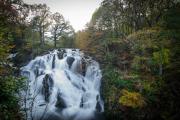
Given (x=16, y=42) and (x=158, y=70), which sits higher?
(x=16, y=42)

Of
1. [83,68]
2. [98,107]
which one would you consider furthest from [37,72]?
[98,107]

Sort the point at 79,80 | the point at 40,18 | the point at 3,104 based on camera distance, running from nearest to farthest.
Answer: the point at 3,104 < the point at 79,80 < the point at 40,18

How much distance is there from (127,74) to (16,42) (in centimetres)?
2195

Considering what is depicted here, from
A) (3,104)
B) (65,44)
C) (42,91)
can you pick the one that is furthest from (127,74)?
(65,44)

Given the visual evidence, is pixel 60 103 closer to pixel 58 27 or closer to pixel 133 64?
pixel 133 64

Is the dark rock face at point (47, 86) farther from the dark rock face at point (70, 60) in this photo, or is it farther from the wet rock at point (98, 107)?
the wet rock at point (98, 107)

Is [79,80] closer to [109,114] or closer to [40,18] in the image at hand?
[109,114]

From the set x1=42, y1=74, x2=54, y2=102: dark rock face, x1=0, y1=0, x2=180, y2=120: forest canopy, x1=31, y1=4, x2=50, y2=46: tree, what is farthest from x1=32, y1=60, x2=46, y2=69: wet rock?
x1=31, y1=4, x2=50, y2=46: tree

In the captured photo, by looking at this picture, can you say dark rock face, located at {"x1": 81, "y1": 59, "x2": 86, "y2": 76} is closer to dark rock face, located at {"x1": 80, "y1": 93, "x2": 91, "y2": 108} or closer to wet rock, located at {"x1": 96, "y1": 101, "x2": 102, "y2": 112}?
dark rock face, located at {"x1": 80, "y1": 93, "x2": 91, "y2": 108}

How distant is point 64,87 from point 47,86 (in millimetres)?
1674

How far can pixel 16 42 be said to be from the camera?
3719 cm

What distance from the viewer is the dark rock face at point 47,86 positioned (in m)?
22.7

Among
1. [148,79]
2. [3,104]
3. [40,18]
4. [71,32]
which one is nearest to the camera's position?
[3,104]

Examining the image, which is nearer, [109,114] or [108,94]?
[109,114]
